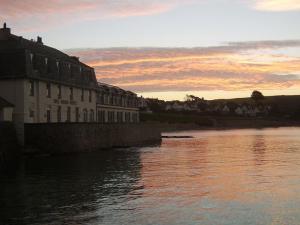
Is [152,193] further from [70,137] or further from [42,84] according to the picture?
[42,84]

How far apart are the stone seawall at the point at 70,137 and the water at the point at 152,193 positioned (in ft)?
30.1

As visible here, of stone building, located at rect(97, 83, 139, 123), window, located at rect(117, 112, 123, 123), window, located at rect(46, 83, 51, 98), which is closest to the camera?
window, located at rect(46, 83, 51, 98)

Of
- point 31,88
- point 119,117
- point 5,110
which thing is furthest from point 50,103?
point 119,117

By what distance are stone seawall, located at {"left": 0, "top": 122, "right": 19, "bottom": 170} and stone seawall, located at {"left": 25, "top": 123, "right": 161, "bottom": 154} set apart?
194 centimetres

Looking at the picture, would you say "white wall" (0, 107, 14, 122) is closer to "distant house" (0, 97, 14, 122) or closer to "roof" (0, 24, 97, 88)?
"distant house" (0, 97, 14, 122)

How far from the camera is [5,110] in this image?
52938 mm

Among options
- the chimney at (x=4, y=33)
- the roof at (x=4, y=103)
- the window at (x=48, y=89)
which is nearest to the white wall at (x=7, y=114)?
the roof at (x=4, y=103)

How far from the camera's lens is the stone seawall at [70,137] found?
55.3 metres

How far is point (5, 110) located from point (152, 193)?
28.0 meters

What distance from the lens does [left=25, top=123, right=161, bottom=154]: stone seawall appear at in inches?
2176

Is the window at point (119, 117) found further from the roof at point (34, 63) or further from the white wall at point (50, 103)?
the roof at point (34, 63)

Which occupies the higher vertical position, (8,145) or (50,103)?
(50,103)

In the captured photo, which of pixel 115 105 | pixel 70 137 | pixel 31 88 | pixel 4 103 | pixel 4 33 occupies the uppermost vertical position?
pixel 4 33

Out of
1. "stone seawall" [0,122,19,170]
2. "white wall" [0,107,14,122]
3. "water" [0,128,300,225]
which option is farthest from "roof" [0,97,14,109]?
"water" [0,128,300,225]
